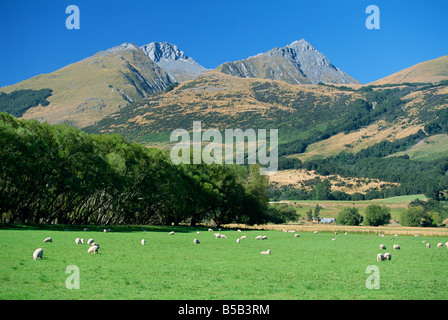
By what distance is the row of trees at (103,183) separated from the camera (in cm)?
5528

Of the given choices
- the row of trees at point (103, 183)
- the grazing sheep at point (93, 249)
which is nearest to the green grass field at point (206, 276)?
the grazing sheep at point (93, 249)

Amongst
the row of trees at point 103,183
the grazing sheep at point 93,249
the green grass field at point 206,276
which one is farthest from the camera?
the row of trees at point 103,183

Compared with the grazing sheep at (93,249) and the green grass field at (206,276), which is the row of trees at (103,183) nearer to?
the grazing sheep at (93,249)

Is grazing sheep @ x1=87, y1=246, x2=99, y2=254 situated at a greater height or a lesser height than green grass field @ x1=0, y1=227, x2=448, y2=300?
greater

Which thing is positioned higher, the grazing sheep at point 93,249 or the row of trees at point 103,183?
the row of trees at point 103,183

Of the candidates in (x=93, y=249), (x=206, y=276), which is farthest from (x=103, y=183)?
(x=206, y=276)

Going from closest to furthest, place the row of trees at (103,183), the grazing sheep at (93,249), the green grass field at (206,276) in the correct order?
the green grass field at (206,276)
the grazing sheep at (93,249)
the row of trees at (103,183)

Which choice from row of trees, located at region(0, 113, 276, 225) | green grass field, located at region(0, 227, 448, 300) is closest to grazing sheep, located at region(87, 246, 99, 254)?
green grass field, located at region(0, 227, 448, 300)

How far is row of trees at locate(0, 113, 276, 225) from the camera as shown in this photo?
55.3m

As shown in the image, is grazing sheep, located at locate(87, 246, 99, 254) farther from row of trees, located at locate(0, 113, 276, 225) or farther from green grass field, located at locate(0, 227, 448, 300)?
row of trees, located at locate(0, 113, 276, 225)

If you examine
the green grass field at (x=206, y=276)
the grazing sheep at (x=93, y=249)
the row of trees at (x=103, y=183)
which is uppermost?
the row of trees at (x=103, y=183)
